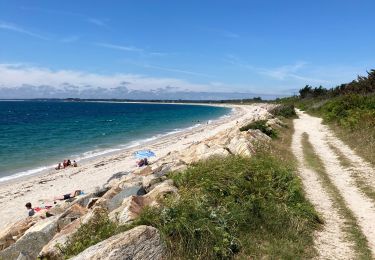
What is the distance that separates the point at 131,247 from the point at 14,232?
313 inches

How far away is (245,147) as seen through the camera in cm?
1447

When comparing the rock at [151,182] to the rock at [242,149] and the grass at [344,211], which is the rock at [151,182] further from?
the grass at [344,211]

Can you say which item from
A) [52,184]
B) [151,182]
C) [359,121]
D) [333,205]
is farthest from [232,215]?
[52,184]

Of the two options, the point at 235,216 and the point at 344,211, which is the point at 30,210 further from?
the point at 344,211

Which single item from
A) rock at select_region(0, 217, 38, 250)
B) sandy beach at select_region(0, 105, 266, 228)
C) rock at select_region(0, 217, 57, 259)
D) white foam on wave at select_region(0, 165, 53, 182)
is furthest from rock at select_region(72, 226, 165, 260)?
white foam on wave at select_region(0, 165, 53, 182)

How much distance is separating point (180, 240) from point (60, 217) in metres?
4.80

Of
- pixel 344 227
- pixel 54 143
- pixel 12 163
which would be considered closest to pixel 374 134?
pixel 344 227

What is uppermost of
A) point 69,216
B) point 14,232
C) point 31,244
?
point 69,216

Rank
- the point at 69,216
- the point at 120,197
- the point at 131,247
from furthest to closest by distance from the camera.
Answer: the point at 69,216, the point at 120,197, the point at 131,247

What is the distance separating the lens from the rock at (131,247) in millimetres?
5965

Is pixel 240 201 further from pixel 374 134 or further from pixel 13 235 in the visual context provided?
pixel 374 134

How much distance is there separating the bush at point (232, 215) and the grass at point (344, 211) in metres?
0.81

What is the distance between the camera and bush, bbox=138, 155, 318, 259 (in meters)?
7.00

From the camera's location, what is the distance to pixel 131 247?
6180 millimetres
